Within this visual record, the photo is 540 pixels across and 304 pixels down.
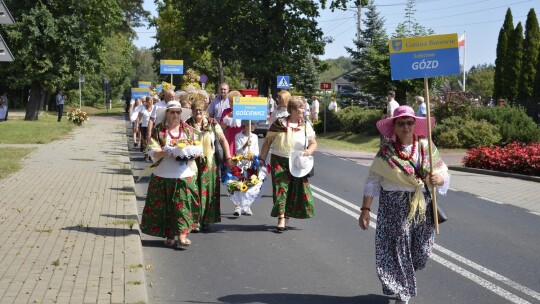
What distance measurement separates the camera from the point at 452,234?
10312 millimetres

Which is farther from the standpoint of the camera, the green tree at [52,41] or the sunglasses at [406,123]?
the green tree at [52,41]

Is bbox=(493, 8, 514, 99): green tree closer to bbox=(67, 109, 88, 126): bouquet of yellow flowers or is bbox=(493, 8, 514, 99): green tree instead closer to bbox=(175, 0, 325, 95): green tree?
bbox=(175, 0, 325, 95): green tree

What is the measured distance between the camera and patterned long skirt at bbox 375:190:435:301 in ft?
20.2

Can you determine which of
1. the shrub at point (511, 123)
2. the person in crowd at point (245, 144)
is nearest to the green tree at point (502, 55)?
the shrub at point (511, 123)

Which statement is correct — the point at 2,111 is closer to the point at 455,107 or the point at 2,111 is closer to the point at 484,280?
the point at 455,107

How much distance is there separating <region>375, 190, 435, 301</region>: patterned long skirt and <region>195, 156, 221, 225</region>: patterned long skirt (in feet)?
12.2

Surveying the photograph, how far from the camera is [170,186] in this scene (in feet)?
28.8

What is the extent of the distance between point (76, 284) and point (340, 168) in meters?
14.6

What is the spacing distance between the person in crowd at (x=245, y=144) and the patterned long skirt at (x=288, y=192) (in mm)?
1524

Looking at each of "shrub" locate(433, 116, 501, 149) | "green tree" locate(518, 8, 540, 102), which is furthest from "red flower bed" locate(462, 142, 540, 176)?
"green tree" locate(518, 8, 540, 102)

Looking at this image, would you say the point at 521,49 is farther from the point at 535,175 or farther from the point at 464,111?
the point at 535,175

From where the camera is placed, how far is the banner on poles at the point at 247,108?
1170cm

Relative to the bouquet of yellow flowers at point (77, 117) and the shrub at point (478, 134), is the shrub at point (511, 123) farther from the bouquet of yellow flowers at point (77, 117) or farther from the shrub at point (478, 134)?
the bouquet of yellow flowers at point (77, 117)

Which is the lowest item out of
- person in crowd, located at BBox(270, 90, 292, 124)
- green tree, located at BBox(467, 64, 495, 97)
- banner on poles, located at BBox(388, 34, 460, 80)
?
person in crowd, located at BBox(270, 90, 292, 124)
